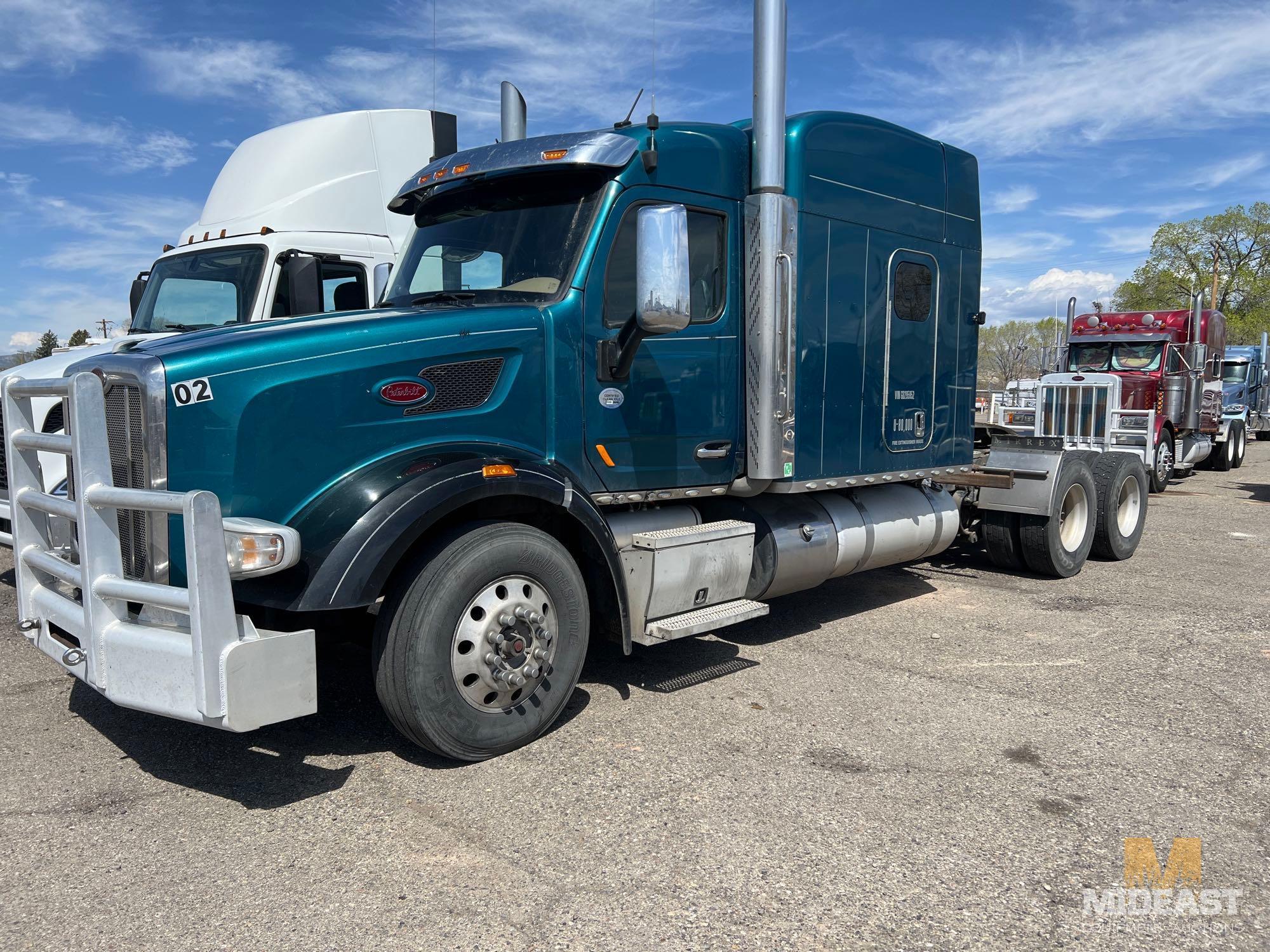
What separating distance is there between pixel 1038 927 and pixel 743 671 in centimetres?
255

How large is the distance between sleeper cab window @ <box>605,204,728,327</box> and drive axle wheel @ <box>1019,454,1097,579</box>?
4062 millimetres

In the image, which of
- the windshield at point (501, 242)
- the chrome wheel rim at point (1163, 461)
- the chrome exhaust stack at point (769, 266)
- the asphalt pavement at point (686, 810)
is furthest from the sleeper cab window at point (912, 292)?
the chrome wheel rim at point (1163, 461)

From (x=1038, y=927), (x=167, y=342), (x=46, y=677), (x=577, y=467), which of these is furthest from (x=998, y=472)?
(x=46, y=677)

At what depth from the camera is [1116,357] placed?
55.9 feet

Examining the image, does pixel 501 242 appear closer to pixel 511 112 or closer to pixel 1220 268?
pixel 511 112

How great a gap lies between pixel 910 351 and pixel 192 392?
14.6 ft

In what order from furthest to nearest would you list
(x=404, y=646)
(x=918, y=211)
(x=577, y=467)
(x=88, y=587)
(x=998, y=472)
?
(x=998, y=472) → (x=918, y=211) → (x=577, y=467) → (x=404, y=646) → (x=88, y=587)

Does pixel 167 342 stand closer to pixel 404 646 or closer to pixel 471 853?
pixel 404 646

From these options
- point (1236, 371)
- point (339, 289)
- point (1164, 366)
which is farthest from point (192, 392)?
point (1236, 371)

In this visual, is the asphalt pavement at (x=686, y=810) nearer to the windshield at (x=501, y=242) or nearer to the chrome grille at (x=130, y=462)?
the chrome grille at (x=130, y=462)

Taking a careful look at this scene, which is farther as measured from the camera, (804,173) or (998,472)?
(998,472)

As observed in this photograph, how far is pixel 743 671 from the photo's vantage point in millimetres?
5285

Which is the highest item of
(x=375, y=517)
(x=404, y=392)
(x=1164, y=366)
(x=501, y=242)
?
(x=501, y=242)

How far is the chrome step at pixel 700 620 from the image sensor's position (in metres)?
4.63
